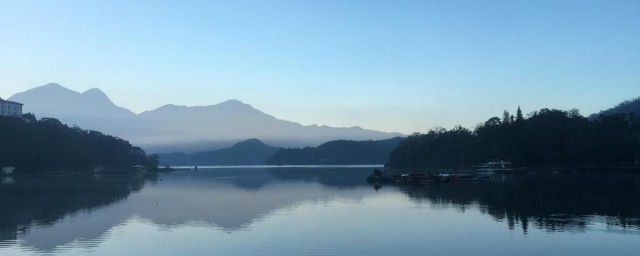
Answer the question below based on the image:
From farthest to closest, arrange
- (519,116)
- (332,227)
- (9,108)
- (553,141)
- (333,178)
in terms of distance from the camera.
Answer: (9,108)
(519,116)
(553,141)
(333,178)
(332,227)

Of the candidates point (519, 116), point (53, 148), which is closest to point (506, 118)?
point (519, 116)

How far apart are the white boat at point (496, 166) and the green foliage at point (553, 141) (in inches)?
38.2

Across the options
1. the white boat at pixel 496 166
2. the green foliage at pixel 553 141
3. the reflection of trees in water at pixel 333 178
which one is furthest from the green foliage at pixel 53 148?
the white boat at pixel 496 166

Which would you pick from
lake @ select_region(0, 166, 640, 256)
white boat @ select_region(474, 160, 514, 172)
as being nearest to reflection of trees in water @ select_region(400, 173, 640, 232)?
lake @ select_region(0, 166, 640, 256)

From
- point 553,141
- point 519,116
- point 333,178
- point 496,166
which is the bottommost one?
point 333,178

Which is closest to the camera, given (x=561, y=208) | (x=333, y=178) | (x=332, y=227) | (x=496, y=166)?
(x=332, y=227)

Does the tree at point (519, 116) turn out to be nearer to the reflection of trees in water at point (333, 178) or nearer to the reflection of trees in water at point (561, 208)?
the reflection of trees in water at point (333, 178)

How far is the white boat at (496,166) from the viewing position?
78.5 meters

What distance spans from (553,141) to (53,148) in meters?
71.0

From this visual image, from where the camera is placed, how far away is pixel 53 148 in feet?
284

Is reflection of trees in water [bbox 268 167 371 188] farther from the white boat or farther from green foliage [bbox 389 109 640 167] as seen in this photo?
green foliage [bbox 389 109 640 167]

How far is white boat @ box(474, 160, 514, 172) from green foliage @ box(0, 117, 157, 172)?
6137 centimetres

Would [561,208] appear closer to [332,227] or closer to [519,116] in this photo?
[332,227]

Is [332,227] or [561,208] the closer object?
[332,227]
